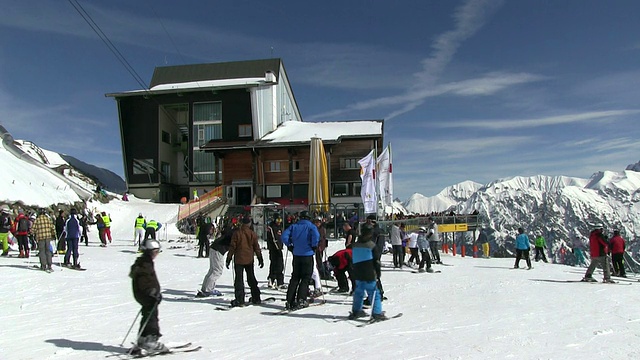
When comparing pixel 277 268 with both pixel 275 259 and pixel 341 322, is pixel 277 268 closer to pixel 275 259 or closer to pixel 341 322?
pixel 275 259

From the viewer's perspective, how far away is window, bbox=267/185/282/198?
125 feet

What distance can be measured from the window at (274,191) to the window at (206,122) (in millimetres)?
7890

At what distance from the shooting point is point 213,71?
5047cm

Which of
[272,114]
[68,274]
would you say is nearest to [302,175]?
[272,114]

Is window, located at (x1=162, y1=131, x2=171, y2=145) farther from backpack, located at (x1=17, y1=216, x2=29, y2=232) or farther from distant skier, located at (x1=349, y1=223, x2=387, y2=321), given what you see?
distant skier, located at (x1=349, y1=223, x2=387, y2=321)

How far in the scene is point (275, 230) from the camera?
1113 centimetres

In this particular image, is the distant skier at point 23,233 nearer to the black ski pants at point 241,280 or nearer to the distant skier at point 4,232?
the distant skier at point 4,232

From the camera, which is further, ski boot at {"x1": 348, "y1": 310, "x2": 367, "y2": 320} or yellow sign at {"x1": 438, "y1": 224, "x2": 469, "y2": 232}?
yellow sign at {"x1": 438, "y1": 224, "x2": 469, "y2": 232}

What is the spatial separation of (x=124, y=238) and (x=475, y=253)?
20174 millimetres

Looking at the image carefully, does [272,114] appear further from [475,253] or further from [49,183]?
[475,253]

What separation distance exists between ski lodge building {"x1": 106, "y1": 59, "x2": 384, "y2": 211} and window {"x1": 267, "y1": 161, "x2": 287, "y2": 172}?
0.08m

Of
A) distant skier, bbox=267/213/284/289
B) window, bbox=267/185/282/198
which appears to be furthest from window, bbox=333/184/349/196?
distant skier, bbox=267/213/284/289

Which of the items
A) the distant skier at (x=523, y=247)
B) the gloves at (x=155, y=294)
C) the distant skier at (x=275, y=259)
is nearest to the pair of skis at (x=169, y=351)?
the gloves at (x=155, y=294)

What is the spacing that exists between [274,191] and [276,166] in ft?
6.92
